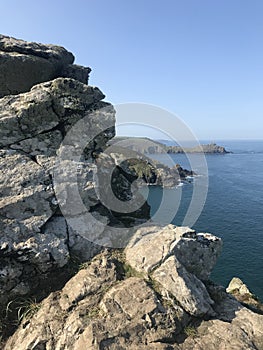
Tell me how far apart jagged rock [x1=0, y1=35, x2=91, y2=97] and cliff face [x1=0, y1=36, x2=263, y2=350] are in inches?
174

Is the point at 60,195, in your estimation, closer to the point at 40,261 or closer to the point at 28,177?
the point at 28,177

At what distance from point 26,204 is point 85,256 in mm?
3263

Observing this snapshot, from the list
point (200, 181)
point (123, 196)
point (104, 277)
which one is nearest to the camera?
point (104, 277)

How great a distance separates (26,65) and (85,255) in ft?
40.8

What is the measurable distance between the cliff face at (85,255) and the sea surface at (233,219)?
35784 millimetres

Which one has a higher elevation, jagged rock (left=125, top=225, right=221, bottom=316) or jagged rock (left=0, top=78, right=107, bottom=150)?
jagged rock (left=0, top=78, right=107, bottom=150)

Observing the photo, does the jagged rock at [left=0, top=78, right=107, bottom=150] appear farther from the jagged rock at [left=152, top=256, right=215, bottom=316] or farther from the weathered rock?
the jagged rock at [left=152, top=256, right=215, bottom=316]

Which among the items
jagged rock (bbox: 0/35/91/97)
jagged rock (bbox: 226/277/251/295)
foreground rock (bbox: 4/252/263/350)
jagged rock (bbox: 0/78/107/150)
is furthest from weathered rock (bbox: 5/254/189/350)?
jagged rock (bbox: 226/277/251/295)

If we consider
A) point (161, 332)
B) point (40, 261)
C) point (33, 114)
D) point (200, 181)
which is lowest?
point (200, 181)

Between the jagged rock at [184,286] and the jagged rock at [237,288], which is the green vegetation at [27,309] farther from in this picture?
the jagged rock at [237,288]

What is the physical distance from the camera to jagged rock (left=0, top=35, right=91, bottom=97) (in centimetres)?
1585

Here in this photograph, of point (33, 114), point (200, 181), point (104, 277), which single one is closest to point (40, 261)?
point (104, 277)

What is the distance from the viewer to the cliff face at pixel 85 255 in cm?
828

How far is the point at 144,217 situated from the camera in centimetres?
1362
